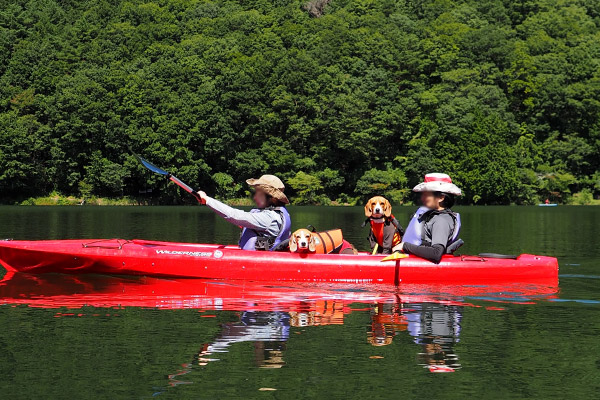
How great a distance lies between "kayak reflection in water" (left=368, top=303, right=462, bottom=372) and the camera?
9.34m

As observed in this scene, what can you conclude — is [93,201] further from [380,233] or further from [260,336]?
[260,336]

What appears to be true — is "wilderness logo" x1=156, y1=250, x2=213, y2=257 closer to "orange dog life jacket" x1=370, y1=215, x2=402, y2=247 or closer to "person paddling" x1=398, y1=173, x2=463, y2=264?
"orange dog life jacket" x1=370, y1=215, x2=402, y2=247

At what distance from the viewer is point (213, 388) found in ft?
26.9

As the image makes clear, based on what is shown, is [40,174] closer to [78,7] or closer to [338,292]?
[78,7]

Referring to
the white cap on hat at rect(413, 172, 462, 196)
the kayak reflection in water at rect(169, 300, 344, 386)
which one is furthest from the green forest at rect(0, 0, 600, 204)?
the kayak reflection in water at rect(169, 300, 344, 386)

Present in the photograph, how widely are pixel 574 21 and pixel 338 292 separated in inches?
4189

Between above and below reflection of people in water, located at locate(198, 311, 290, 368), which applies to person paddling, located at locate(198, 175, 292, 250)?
above

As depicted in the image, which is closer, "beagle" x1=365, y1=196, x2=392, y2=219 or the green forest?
"beagle" x1=365, y1=196, x2=392, y2=219

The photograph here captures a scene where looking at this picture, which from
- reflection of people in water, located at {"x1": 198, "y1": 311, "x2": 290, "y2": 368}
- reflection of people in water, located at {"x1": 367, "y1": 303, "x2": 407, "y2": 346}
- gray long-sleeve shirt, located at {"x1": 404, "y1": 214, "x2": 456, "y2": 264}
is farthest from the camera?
gray long-sleeve shirt, located at {"x1": 404, "y1": 214, "x2": 456, "y2": 264}

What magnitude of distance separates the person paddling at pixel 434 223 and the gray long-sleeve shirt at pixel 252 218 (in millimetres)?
1956

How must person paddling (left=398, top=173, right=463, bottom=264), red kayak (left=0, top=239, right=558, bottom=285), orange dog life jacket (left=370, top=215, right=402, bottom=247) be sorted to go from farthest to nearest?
orange dog life jacket (left=370, top=215, right=402, bottom=247) < red kayak (left=0, top=239, right=558, bottom=285) < person paddling (left=398, top=173, right=463, bottom=264)

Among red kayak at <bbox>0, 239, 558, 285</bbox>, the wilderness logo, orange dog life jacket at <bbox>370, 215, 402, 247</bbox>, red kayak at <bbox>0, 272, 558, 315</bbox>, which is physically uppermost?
orange dog life jacket at <bbox>370, 215, 402, 247</bbox>

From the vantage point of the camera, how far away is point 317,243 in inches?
601

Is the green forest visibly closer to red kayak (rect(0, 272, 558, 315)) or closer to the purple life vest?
the purple life vest
